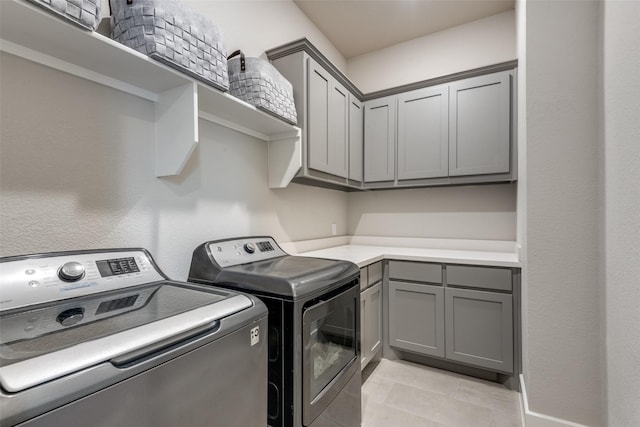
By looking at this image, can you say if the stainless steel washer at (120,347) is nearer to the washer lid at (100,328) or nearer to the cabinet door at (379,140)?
the washer lid at (100,328)

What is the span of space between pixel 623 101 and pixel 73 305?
1.94m

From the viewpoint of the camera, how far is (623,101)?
1.08 m

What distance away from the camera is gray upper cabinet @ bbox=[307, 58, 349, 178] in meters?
2.07

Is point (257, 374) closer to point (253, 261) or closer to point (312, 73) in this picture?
point (253, 261)

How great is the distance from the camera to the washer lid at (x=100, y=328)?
52cm

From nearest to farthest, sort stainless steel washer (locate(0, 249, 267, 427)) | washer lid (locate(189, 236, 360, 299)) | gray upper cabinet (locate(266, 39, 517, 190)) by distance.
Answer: stainless steel washer (locate(0, 249, 267, 427)), washer lid (locate(189, 236, 360, 299)), gray upper cabinet (locate(266, 39, 517, 190))

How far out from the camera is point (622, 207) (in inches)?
43.8

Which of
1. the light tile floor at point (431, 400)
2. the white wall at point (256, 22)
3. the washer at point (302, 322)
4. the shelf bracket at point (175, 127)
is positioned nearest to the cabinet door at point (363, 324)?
the light tile floor at point (431, 400)

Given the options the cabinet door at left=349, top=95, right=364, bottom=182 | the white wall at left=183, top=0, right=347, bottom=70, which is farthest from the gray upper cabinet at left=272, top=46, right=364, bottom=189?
the white wall at left=183, top=0, right=347, bottom=70

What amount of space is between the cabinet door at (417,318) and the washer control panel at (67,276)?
182cm

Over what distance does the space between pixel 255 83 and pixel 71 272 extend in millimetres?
1180

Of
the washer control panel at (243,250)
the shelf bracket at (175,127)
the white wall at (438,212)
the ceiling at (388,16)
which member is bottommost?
the washer control panel at (243,250)

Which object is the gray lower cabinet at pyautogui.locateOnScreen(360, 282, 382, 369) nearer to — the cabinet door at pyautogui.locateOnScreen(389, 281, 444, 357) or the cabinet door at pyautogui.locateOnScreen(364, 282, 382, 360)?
the cabinet door at pyautogui.locateOnScreen(364, 282, 382, 360)

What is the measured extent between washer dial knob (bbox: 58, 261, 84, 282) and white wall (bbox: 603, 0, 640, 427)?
1785mm
